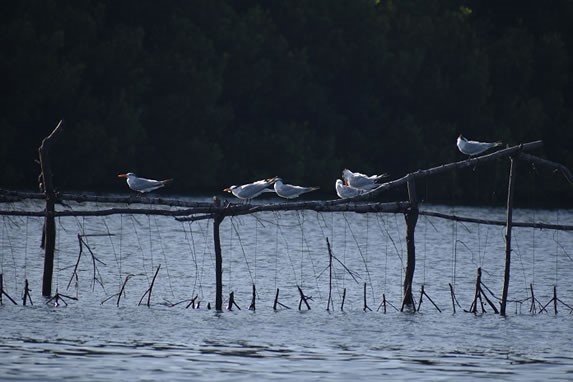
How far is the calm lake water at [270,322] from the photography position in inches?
794

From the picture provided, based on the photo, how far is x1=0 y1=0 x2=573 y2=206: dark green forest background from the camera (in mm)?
58812

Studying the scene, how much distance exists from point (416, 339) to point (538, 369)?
3219 mm

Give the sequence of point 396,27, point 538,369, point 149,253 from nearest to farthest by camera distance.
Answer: point 538,369 < point 149,253 < point 396,27

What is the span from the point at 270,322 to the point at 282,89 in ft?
150

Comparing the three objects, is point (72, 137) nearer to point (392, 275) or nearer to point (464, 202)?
point (464, 202)

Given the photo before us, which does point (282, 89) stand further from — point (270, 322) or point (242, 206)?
point (270, 322)

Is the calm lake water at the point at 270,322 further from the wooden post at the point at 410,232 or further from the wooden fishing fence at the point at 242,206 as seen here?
the wooden fishing fence at the point at 242,206

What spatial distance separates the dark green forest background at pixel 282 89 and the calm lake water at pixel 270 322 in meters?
18.0

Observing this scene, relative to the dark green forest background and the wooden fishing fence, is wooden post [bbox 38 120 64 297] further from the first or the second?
the dark green forest background

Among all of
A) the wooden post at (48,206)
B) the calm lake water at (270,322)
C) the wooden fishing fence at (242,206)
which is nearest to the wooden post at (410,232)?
the wooden fishing fence at (242,206)

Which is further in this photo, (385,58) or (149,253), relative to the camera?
(385,58)

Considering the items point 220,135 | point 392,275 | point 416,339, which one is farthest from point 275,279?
point 220,135

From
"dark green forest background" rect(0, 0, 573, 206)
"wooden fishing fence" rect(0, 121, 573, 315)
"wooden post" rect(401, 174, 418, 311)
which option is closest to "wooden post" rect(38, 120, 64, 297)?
"wooden fishing fence" rect(0, 121, 573, 315)

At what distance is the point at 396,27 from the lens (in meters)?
74.1
